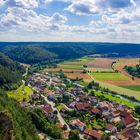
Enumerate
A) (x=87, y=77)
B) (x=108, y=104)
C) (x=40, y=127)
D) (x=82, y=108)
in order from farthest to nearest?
(x=87, y=77)
(x=108, y=104)
(x=82, y=108)
(x=40, y=127)

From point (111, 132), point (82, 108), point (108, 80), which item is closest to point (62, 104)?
point (82, 108)

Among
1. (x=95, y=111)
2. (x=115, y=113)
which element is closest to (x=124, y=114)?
(x=115, y=113)

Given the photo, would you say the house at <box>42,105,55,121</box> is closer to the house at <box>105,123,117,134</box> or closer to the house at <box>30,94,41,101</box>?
the house at <box>105,123,117,134</box>

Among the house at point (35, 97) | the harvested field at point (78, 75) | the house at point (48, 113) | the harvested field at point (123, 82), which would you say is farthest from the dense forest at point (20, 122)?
the harvested field at point (78, 75)

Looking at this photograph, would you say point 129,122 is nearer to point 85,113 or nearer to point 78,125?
point 85,113

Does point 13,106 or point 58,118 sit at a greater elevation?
point 13,106

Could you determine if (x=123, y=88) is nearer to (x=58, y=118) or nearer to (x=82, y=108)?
(x=82, y=108)
